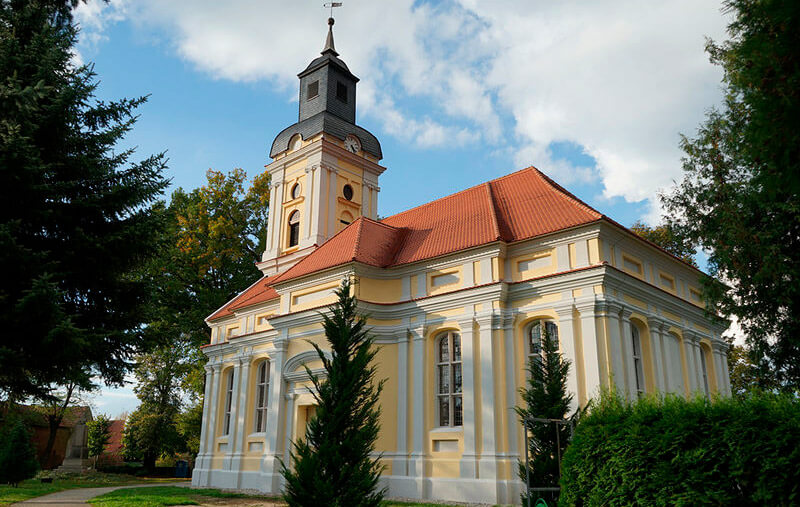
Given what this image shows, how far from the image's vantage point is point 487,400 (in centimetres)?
1578

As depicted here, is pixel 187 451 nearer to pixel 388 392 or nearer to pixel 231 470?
pixel 231 470

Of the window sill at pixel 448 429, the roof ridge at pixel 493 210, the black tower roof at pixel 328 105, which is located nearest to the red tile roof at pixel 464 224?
the roof ridge at pixel 493 210

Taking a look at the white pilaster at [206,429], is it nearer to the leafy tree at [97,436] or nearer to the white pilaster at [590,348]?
the white pilaster at [590,348]

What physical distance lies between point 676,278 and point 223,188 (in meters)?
23.1

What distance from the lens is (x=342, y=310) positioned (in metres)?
9.55

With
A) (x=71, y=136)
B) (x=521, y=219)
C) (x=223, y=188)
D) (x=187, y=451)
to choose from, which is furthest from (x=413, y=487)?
(x=187, y=451)

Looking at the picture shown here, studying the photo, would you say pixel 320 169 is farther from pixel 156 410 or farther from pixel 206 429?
pixel 156 410

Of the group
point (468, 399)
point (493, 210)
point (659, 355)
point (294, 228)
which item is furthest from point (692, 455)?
point (294, 228)

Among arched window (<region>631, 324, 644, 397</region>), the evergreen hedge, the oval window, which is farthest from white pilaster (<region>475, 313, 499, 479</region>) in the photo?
the oval window

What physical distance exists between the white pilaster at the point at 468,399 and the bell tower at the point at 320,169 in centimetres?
1110

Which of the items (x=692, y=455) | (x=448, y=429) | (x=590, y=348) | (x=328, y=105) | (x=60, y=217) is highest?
(x=328, y=105)

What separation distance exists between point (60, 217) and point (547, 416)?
10.6 meters

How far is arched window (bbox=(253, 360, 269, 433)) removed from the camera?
22.5 m

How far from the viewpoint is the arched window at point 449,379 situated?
55.5ft
